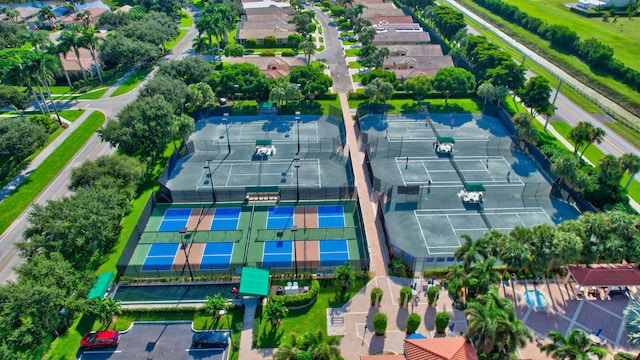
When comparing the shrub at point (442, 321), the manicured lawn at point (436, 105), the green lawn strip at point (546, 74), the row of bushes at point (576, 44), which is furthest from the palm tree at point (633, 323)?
the row of bushes at point (576, 44)

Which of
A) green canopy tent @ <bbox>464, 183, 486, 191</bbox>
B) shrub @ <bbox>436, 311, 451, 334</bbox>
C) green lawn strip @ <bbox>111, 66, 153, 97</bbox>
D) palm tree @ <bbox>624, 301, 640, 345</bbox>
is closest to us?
palm tree @ <bbox>624, 301, 640, 345</bbox>

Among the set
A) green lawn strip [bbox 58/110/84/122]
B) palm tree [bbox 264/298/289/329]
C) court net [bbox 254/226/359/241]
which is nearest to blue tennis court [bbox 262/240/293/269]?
court net [bbox 254/226/359/241]

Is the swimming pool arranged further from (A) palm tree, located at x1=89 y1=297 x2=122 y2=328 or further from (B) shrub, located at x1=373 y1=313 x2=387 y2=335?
(A) palm tree, located at x1=89 y1=297 x2=122 y2=328

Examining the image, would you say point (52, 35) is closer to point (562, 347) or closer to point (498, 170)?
point (498, 170)

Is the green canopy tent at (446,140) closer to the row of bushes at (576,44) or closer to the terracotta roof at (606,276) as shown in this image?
the terracotta roof at (606,276)

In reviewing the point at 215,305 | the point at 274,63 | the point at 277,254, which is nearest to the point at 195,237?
the point at 277,254
